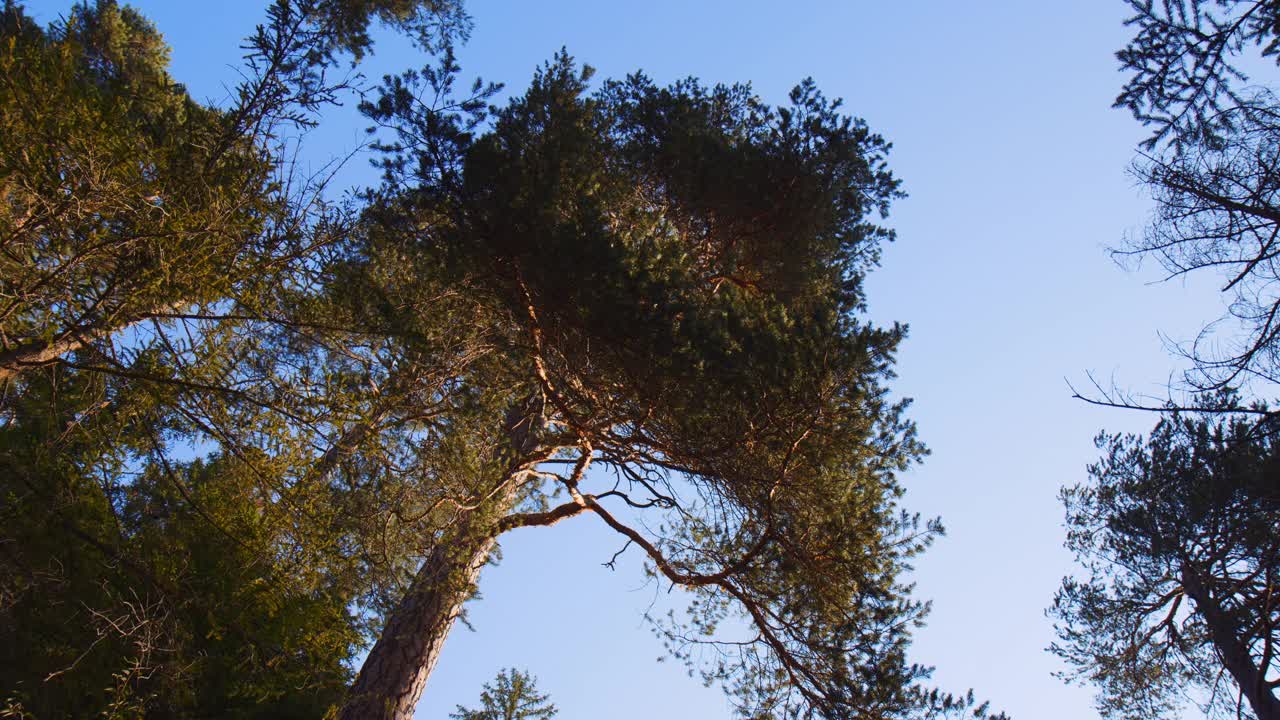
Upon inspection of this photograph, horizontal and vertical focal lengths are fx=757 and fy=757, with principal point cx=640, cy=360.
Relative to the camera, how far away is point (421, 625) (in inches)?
283

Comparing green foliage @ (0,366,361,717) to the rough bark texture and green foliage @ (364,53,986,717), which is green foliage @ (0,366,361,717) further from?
green foliage @ (364,53,986,717)

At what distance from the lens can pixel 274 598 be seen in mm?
5262

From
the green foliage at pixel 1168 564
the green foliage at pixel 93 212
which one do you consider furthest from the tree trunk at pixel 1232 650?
the green foliage at pixel 93 212

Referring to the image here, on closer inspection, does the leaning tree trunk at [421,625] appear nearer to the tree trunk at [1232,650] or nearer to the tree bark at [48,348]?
the tree bark at [48,348]

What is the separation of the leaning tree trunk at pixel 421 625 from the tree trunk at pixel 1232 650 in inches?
314

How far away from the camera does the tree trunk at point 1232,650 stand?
8773 mm

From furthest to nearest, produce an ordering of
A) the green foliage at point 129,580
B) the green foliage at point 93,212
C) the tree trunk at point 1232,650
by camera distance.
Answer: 1. the tree trunk at point 1232,650
2. the green foliage at point 129,580
3. the green foliage at point 93,212

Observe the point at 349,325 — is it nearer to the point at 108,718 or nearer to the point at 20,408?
the point at 20,408

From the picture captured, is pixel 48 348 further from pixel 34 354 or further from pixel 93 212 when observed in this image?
pixel 93 212

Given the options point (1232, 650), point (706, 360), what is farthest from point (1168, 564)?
point (706, 360)

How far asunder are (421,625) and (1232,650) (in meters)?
9.57

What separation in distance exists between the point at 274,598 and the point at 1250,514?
36.9ft

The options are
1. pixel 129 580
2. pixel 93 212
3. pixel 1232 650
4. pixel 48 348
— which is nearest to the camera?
pixel 93 212

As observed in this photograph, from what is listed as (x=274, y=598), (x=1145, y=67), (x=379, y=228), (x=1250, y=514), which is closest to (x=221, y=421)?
(x=274, y=598)
